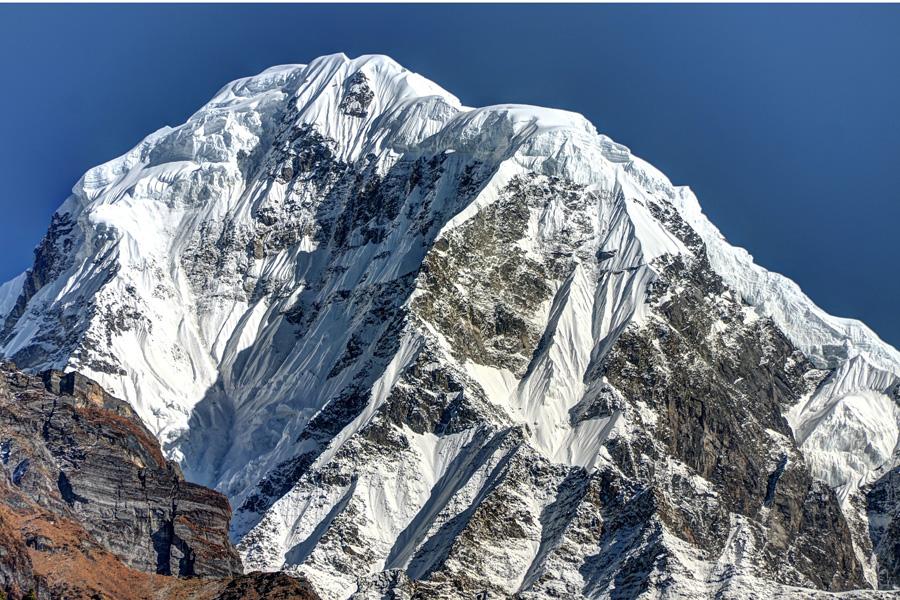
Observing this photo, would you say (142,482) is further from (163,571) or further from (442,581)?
(442,581)

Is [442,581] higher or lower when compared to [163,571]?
higher

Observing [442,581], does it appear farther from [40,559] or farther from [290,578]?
[40,559]

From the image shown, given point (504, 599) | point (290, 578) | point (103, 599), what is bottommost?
point (103, 599)

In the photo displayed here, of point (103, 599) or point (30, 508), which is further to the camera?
point (30, 508)

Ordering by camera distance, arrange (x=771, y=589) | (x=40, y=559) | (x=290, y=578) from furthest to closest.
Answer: (x=771, y=589) < (x=290, y=578) < (x=40, y=559)

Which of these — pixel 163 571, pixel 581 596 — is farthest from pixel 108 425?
pixel 581 596

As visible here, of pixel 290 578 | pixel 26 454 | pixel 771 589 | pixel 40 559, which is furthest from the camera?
pixel 771 589
